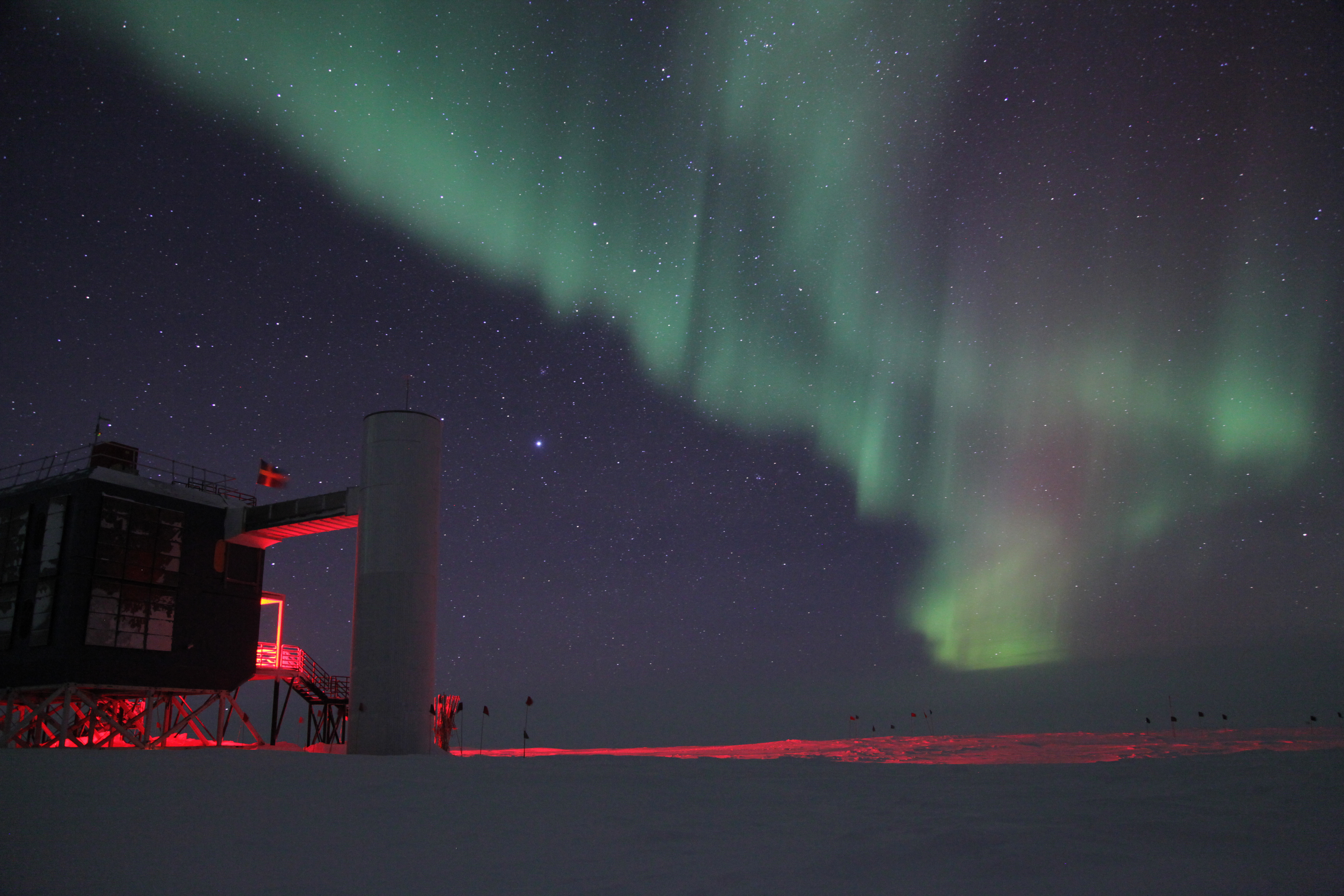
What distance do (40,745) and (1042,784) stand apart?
31864 millimetres

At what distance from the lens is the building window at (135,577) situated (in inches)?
1072

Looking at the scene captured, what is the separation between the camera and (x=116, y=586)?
27656mm

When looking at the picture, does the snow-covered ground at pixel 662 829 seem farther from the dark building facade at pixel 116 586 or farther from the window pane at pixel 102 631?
the dark building facade at pixel 116 586

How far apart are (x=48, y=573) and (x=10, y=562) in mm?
2361

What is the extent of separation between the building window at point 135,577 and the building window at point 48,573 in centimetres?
113

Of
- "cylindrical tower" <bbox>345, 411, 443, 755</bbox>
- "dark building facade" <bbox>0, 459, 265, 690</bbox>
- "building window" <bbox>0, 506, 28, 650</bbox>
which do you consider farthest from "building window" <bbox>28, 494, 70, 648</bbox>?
"cylindrical tower" <bbox>345, 411, 443, 755</bbox>

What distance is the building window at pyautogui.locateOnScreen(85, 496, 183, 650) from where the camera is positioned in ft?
89.4

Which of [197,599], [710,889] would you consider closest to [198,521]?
[197,599]

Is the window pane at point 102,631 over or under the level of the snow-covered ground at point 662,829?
over

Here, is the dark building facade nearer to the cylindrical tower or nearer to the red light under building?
the red light under building

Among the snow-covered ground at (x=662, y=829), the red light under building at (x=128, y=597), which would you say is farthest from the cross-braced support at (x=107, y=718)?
the snow-covered ground at (x=662, y=829)

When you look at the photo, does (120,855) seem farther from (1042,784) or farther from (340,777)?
(1042,784)

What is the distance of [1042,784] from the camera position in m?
17.0

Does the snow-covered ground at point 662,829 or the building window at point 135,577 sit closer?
the snow-covered ground at point 662,829
